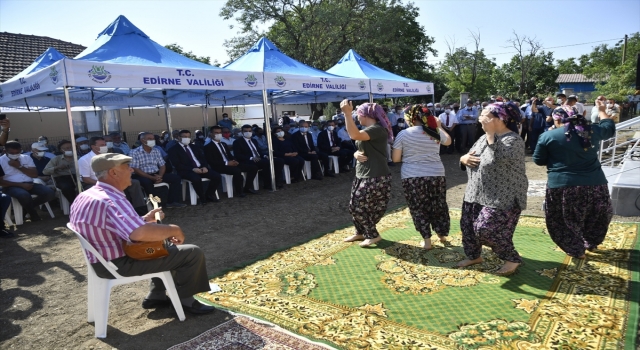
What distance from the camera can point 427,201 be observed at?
4574 millimetres

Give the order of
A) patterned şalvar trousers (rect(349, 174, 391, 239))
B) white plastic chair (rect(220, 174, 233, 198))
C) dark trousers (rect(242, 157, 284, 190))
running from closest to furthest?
patterned şalvar trousers (rect(349, 174, 391, 239))
white plastic chair (rect(220, 174, 233, 198))
dark trousers (rect(242, 157, 284, 190))

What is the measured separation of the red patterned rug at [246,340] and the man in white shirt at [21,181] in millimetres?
5584

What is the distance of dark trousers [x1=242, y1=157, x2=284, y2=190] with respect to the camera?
30.6 ft

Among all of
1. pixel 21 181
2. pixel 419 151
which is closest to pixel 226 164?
pixel 21 181

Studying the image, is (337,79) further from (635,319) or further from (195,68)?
(635,319)

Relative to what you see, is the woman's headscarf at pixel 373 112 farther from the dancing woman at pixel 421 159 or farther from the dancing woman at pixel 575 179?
the dancing woman at pixel 575 179

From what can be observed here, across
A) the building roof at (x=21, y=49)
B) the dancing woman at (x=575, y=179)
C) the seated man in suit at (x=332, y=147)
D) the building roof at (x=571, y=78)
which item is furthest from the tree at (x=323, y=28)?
the building roof at (x=571, y=78)

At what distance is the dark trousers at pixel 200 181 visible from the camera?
8.02 m

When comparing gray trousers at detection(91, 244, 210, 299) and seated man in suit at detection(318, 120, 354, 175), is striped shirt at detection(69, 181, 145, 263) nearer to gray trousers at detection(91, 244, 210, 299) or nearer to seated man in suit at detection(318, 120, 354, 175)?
gray trousers at detection(91, 244, 210, 299)

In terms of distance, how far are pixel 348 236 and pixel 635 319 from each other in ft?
10.3

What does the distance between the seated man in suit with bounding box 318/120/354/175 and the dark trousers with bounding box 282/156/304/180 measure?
0.90 meters

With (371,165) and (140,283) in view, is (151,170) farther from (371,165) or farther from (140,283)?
(371,165)

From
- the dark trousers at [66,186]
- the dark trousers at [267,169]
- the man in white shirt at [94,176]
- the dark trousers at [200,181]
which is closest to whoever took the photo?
the man in white shirt at [94,176]

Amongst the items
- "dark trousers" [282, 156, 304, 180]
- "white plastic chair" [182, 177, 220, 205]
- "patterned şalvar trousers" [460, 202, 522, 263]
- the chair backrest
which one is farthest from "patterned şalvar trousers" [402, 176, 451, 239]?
"dark trousers" [282, 156, 304, 180]
